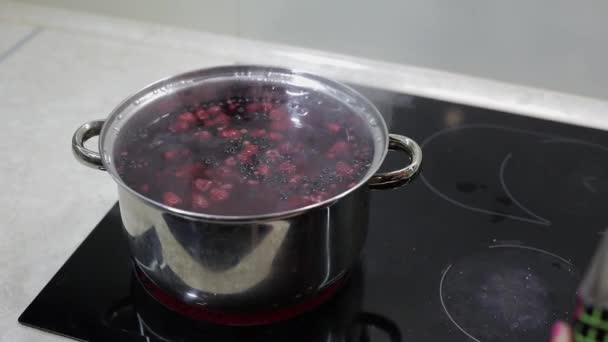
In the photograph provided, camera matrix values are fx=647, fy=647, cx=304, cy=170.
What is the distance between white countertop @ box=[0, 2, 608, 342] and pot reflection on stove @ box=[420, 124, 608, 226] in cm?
11

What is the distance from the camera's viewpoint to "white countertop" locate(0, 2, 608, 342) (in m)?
0.82

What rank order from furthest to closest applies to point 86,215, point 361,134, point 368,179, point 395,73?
point 395,73, point 86,215, point 361,134, point 368,179

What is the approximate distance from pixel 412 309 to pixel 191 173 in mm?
292

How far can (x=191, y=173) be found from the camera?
0.72 metres

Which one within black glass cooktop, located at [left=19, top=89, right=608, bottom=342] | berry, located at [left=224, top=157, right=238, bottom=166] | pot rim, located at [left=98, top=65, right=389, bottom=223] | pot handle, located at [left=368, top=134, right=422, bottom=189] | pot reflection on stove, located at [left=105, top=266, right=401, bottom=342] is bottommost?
pot reflection on stove, located at [left=105, top=266, right=401, bottom=342]

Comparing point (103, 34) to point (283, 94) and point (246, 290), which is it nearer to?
point (283, 94)

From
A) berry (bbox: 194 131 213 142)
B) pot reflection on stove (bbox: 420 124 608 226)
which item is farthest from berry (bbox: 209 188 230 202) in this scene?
pot reflection on stove (bbox: 420 124 608 226)

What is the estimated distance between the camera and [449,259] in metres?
0.80

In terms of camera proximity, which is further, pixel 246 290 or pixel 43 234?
pixel 43 234

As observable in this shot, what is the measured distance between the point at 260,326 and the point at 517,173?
0.47 meters

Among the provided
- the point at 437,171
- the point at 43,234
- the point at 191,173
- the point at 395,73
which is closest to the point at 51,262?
the point at 43,234

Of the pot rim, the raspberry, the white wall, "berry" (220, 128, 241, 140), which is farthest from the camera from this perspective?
the white wall

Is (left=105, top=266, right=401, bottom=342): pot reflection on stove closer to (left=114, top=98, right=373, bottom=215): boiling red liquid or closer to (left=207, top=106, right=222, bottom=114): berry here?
(left=114, top=98, right=373, bottom=215): boiling red liquid

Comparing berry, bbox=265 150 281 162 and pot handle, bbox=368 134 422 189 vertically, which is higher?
pot handle, bbox=368 134 422 189
